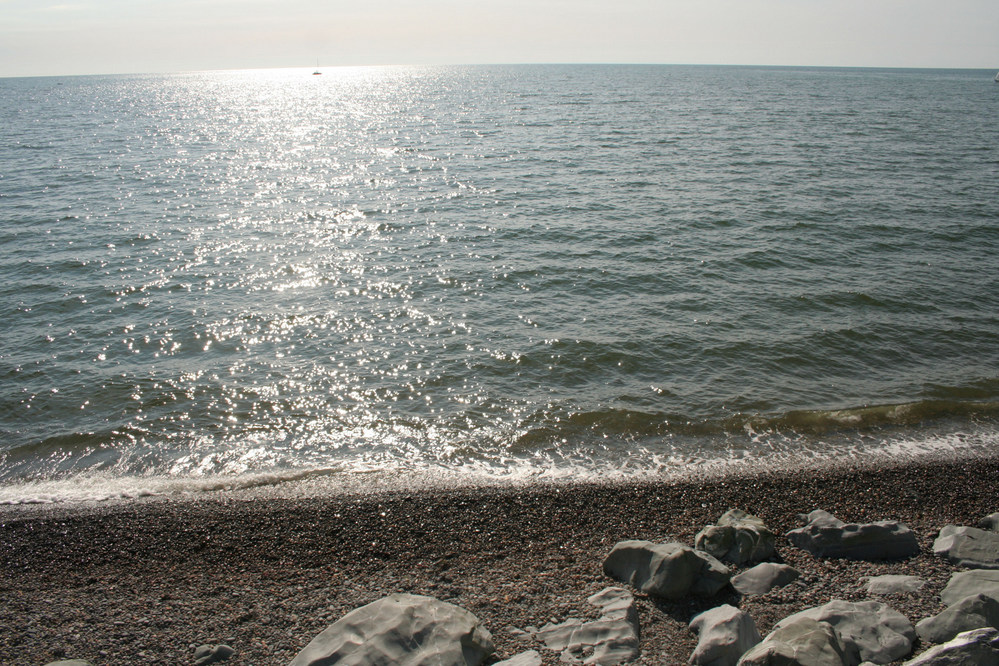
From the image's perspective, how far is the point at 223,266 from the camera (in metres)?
22.2

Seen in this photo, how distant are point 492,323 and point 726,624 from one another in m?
11.6

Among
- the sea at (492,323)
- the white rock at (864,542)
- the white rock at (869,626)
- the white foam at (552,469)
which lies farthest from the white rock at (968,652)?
the sea at (492,323)

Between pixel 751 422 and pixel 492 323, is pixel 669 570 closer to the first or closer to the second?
pixel 751 422

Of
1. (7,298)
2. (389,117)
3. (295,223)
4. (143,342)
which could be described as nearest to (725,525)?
(143,342)

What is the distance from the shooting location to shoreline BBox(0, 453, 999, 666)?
7414 mm

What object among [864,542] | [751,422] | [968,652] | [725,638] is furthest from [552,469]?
[968,652]

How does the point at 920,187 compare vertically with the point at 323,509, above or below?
above

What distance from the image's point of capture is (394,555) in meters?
8.86

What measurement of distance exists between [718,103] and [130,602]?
299 feet

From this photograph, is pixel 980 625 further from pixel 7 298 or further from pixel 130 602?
pixel 7 298

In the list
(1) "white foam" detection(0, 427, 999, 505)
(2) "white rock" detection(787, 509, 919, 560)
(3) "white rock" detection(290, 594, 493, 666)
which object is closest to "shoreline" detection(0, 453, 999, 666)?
(2) "white rock" detection(787, 509, 919, 560)

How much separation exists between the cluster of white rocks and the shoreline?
0.68 feet

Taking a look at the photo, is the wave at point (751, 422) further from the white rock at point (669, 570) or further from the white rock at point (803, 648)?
the white rock at point (803, 648)

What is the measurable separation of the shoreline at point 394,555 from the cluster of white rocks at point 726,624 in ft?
0.68
